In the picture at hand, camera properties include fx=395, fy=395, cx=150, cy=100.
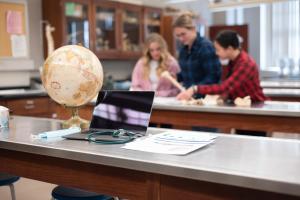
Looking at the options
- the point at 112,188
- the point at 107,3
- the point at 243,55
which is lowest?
the point at 112,188

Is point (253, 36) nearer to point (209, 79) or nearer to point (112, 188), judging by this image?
point (209, 79)

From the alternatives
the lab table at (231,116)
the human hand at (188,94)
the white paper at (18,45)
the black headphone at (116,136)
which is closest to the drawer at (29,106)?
the white paper at (18,45)

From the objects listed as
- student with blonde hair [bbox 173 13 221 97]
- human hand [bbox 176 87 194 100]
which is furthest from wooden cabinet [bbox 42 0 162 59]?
human hand [bbox 176 87 194 100]

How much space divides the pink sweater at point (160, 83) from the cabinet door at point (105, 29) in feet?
5.28

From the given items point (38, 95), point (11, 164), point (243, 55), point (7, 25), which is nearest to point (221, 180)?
point (11, 164)

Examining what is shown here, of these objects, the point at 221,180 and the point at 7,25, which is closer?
the point at 221,180

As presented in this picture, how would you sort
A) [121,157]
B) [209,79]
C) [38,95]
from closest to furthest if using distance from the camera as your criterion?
Result: [121,157] < [209,79] < [38,95]

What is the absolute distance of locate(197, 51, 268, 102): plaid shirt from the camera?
2.60m

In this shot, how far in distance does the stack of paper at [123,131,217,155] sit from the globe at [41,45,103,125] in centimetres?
34

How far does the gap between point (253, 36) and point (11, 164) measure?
6.61m

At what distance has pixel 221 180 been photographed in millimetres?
942

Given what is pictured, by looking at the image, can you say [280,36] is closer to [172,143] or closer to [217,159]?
[172,143]

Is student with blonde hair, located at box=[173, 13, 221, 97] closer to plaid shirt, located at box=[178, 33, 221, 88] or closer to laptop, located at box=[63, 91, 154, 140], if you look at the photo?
plaid shirt, located at box=[178, 33, 221, 88]

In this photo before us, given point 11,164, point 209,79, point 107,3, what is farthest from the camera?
point 107,3
